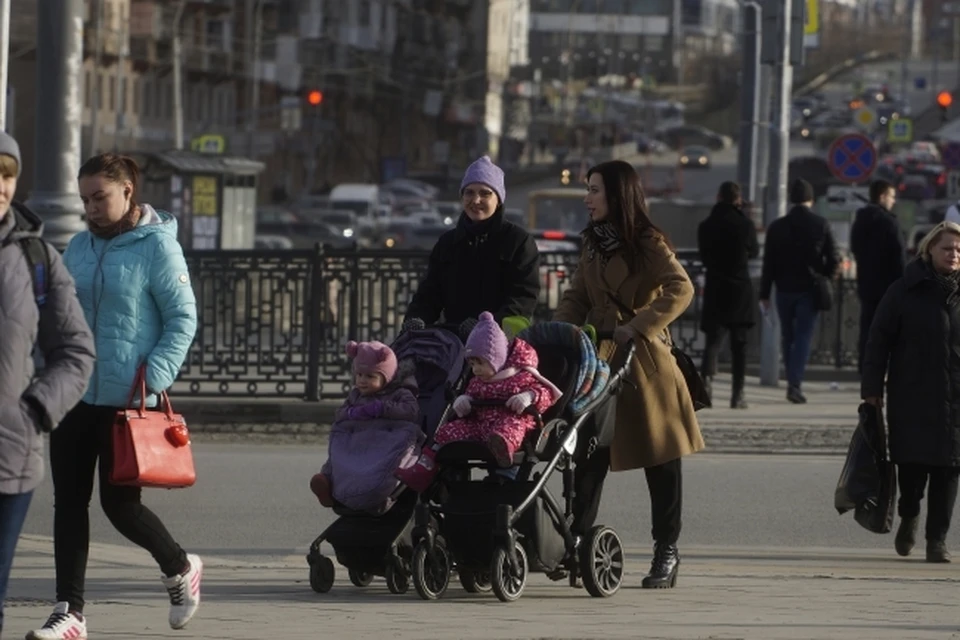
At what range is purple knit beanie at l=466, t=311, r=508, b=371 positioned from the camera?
29.0 ft

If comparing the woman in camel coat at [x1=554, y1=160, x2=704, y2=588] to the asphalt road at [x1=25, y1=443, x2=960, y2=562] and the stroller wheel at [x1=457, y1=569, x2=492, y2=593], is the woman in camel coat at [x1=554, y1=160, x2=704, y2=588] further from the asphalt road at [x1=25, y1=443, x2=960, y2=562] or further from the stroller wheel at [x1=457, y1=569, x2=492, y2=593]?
the asphalt road at [x1=25, y1=443, x2=960, y2=562]

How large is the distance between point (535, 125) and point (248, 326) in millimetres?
110951

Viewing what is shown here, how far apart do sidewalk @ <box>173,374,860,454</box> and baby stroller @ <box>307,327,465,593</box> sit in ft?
22.0

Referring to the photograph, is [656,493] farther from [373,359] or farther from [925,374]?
[925,374]

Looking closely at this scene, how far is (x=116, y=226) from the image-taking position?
25.8ft

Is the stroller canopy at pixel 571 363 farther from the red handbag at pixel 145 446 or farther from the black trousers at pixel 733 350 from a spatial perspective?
the black trousers at pixel 733 350

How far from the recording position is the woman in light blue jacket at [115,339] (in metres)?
7.75

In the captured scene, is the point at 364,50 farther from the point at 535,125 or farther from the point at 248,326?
the point at 248,326

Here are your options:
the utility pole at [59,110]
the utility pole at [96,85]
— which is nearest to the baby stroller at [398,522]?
the utility pole at [59,110]

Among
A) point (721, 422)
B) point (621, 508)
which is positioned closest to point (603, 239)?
point (621, 508)

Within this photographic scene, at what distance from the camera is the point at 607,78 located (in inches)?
5910

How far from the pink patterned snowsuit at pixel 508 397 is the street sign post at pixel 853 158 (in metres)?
21.3

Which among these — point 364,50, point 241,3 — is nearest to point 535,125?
point 364,50

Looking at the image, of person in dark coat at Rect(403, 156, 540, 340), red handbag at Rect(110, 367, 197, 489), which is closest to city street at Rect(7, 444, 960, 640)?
red handbag at Rect(110, 367, 197, 489)
